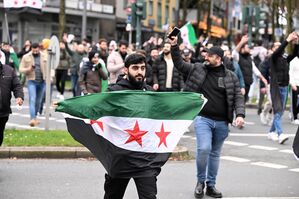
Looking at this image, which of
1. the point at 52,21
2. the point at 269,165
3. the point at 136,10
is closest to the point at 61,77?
the point at 136,10

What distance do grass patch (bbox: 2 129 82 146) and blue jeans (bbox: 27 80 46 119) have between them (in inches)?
84.1

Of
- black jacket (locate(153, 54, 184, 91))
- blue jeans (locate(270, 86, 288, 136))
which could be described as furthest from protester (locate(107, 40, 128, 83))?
blue jeans (locate(270, 86, 288, 136))

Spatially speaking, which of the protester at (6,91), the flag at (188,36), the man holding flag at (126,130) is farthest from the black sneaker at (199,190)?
the flag at (188,36)

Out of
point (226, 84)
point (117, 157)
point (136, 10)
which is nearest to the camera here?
point (117, 157)

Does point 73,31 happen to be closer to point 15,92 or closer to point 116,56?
point 116,56

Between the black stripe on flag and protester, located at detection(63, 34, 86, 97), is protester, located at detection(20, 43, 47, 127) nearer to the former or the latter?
protester, located at detection(63, 34, 86, 97)

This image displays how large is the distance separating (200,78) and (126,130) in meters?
2.23

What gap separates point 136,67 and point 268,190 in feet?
10.9

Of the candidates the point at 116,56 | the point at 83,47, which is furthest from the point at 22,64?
the point at 83,47

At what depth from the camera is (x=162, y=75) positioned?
13836 mm

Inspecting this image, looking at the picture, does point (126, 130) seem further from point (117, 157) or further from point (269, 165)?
point (269, 165)

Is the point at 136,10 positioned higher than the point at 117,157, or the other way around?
the point at 136,10

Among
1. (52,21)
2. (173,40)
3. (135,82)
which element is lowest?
(135,82)

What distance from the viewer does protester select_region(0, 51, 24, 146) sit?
898cm
